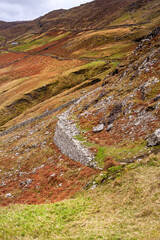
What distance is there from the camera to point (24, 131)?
42.5 metres

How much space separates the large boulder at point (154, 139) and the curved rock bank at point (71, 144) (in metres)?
5.78

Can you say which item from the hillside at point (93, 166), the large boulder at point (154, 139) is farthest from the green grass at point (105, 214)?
the large boulder at point (154, 139)

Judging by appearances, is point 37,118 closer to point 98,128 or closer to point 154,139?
point 98,128

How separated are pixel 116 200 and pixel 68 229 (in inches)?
142

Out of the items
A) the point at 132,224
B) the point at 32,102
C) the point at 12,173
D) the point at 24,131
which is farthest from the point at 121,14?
the point at 132,224

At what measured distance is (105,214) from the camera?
1106 cm

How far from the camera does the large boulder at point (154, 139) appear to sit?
15.6 m

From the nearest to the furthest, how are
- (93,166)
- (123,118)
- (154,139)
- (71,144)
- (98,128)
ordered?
1. (154,139)
2. (93,166)
3. (123,118)
4. (71,144)
5. (98,128)

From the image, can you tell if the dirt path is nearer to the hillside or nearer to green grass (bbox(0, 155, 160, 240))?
the hillside

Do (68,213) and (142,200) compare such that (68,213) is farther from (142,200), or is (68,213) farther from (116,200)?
(142,200)

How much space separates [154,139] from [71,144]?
1097 centimetres

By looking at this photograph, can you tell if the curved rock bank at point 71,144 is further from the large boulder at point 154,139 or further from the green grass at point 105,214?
the large boulder at point 154,139

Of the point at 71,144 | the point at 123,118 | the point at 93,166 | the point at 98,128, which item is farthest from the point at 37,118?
the point at 93,166

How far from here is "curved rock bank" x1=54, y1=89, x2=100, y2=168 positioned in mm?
19877
